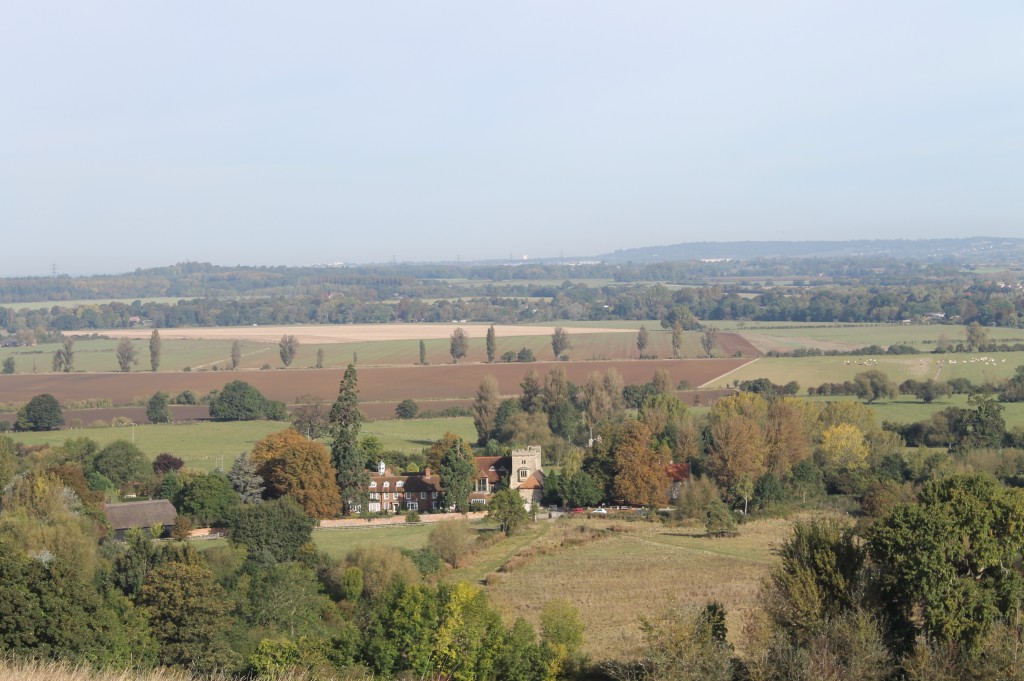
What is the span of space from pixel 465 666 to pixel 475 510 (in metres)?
26.5

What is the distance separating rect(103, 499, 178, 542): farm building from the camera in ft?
137

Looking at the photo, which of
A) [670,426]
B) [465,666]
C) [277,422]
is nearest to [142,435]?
[277,422]

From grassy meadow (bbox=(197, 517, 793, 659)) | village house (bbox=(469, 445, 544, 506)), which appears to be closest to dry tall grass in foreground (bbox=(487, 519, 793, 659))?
grassy meadow (bbox=(197, 517, 793, 659))

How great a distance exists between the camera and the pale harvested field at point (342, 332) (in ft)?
395

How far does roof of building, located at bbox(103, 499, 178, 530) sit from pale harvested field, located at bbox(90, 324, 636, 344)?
70571 millimetres

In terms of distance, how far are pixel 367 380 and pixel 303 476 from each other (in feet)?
122

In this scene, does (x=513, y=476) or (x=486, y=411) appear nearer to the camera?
(x=513, y=476)

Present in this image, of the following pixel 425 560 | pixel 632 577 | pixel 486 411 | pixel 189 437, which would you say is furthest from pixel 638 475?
pixel 189 437

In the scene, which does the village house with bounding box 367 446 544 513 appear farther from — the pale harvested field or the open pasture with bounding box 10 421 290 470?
the pale harvested field

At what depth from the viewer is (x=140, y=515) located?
42.6 m

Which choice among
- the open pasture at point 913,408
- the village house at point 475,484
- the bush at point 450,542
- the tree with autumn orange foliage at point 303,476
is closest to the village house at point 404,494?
the village house at point 475,484

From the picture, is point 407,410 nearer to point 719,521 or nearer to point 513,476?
point 513,476

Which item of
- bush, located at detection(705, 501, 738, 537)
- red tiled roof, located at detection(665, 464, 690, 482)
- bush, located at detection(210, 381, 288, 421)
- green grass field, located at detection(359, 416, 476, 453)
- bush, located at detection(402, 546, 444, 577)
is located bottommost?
bush, located at detection(705, 501, 738, 537)

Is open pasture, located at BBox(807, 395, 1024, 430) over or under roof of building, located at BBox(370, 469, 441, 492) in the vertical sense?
over
